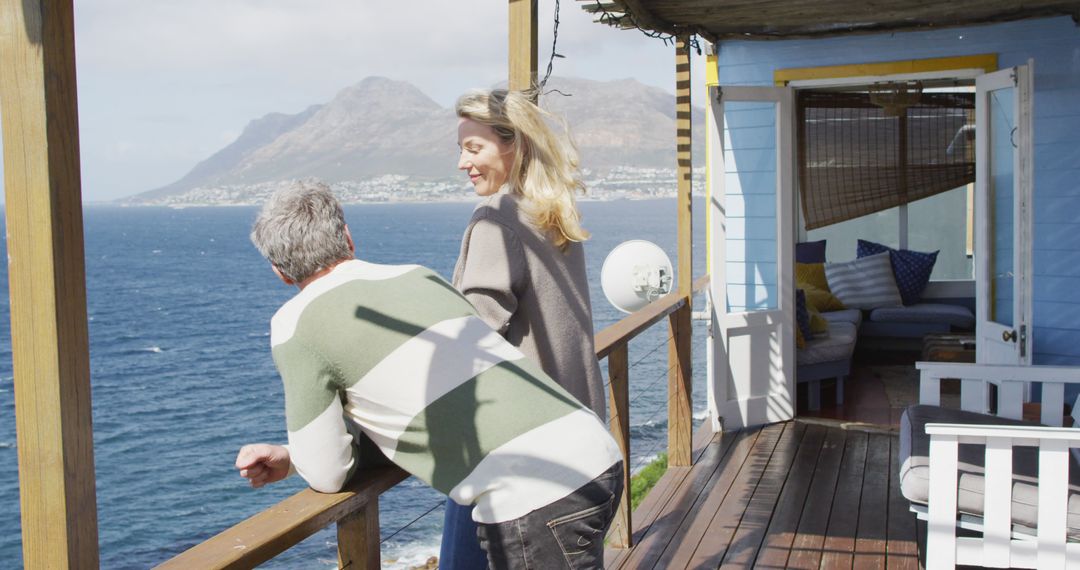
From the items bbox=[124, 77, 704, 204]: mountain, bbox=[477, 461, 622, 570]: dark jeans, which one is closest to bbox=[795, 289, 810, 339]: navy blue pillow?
bbox=[477, 461, 622, 570]: dark jeans

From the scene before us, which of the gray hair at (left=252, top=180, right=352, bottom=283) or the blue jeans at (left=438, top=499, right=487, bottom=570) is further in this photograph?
the blue jeans at (left=438, top=499, right=487, bottom=570)

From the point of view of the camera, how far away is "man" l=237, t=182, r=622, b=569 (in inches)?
56.0

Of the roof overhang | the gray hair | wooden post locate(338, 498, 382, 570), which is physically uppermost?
the roof overhang

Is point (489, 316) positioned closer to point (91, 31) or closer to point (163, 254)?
point (163, 254)

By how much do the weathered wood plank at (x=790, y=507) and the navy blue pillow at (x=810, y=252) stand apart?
3.37m

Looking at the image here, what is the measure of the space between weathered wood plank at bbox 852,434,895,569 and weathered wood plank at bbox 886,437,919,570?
0.06 ft

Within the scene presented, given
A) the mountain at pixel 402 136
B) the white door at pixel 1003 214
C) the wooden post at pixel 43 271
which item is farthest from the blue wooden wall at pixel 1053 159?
the mountain at pixel 402 136

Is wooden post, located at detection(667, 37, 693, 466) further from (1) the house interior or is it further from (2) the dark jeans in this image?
(2) the dark jeans

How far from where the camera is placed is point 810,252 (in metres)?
8.57

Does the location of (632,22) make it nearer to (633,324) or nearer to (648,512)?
(633,324)

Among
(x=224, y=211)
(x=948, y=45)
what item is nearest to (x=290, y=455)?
(x=948, y=45)

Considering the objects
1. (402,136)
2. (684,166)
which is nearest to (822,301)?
(684,166)

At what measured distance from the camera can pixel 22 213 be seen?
3.89ft

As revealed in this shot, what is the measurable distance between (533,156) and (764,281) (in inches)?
180
